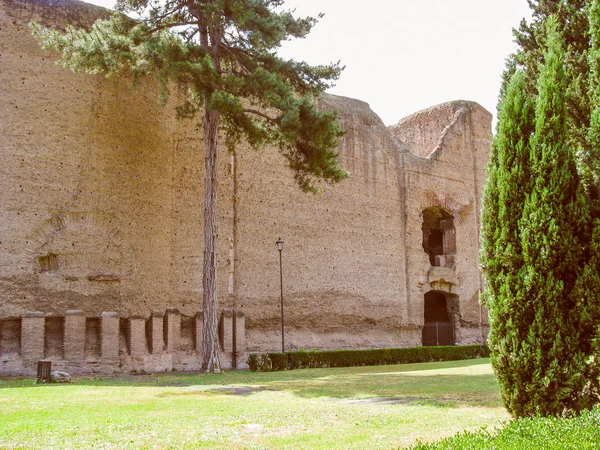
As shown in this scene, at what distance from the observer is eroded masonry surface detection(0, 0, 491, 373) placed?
1680cm

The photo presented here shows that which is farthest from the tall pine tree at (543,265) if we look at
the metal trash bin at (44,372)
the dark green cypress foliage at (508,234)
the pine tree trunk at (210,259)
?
the pine tree trunk at (210,259)

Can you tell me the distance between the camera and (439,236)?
102 feet

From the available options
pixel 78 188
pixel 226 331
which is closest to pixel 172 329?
pixel 226 331

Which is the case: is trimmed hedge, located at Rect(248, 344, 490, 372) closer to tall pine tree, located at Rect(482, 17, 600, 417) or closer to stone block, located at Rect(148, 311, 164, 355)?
stone block, located at Rect(148, 311, 164, 355)

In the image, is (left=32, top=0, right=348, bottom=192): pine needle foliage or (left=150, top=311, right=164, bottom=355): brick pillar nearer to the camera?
(left=32, top=0, right=348, bottom=192): pine needle foliage

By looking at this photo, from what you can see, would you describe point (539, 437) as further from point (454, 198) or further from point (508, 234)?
point (454, 198)

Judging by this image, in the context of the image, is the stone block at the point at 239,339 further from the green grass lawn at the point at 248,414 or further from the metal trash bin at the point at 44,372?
the green grass lawn at the point at 248,414

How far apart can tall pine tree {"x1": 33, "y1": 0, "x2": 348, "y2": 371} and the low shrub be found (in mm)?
11486

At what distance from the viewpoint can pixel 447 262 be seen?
95.3 ft

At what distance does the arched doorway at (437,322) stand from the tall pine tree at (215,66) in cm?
1340

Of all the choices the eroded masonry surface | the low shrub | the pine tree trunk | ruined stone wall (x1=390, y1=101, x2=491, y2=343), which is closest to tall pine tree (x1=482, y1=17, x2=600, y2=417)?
the low shrub

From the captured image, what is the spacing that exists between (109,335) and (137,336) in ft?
2.94

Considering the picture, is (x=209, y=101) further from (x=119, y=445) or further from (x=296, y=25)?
(x=119, y=445)

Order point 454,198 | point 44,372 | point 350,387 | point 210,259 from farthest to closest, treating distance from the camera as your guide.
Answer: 1. point 454,198
2. point 210,259
3. point 44,372
4. point 350,387
